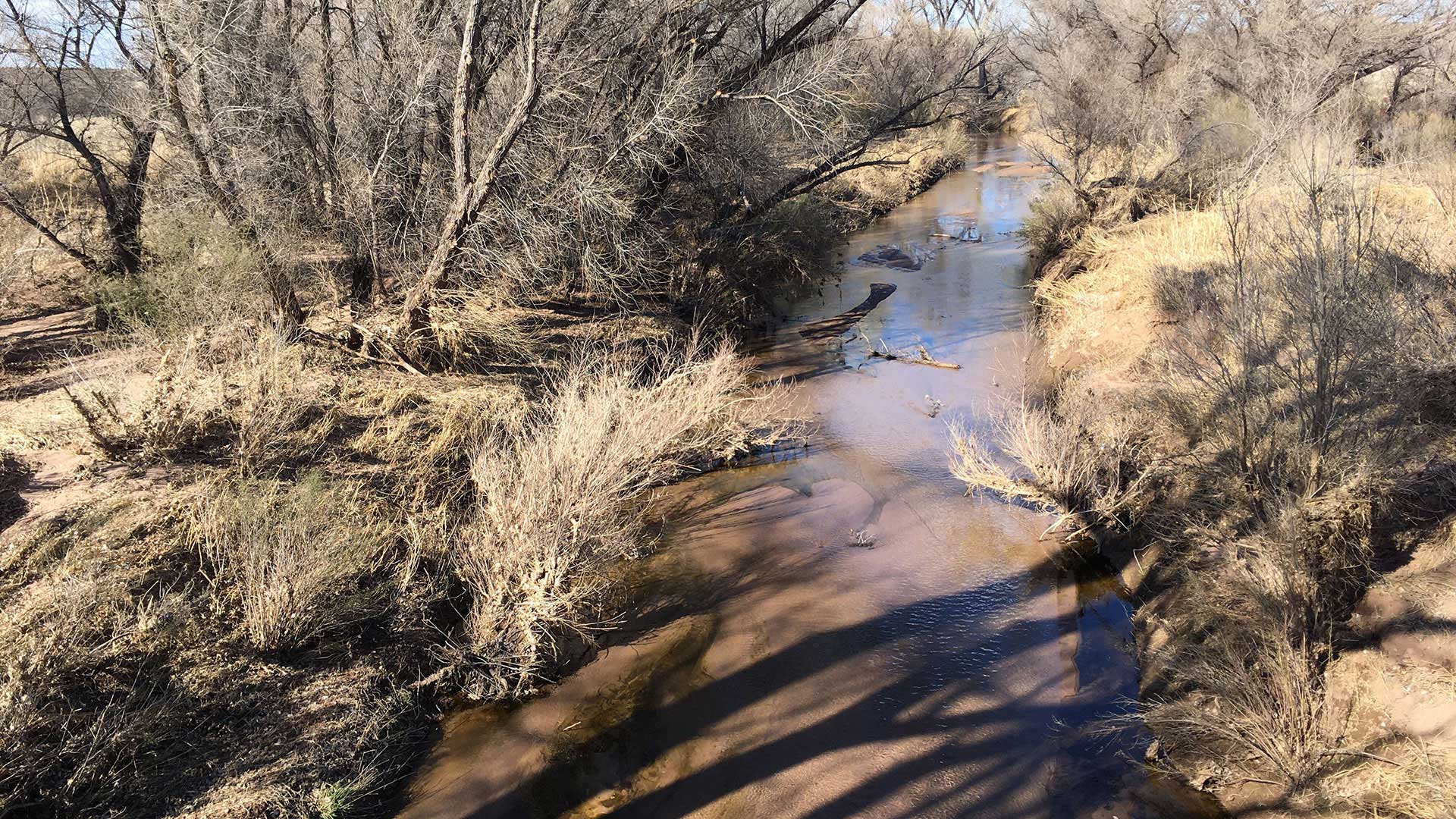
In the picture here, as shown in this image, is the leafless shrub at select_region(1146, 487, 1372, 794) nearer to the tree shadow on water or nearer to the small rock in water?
the tree shadow on water

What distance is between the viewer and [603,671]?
641cm

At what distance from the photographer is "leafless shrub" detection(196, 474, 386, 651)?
18.5ft

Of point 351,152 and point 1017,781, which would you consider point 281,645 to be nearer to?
point 1017,781

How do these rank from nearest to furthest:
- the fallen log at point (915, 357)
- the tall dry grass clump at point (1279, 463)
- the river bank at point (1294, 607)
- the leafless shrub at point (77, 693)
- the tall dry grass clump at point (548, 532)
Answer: the leafless shrub at point (77, 693), the river bank at point (1294, 607), the tall dry grass clump at point (1279, 463), the tall dry grass clump at point (548, 532), the fallen log at point (915, 357)

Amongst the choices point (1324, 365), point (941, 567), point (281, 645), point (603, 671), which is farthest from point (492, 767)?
point (1324, 365)

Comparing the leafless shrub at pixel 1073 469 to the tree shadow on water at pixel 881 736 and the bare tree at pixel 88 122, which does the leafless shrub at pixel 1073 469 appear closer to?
the tree shadow on water at pixel 881 736

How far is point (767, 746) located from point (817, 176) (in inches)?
450

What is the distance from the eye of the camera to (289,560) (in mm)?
5641

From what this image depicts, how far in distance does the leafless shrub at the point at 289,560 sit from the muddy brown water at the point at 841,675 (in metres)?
1.24

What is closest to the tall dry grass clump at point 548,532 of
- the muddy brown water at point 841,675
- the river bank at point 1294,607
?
the muddy brown water at point 841,675

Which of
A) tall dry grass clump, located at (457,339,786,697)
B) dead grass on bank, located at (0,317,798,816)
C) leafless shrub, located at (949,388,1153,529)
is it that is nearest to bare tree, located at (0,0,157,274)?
dead grass on bank, located at (0,317,798,816)

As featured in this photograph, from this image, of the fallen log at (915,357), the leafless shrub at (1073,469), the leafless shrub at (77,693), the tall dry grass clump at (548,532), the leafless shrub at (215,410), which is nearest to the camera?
the leafless shrub at (77,693)

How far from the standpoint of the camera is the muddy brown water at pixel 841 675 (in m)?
5.28

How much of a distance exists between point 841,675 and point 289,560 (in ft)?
13.3
